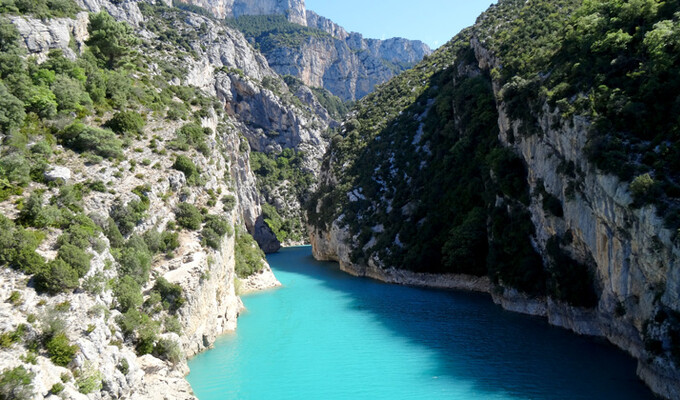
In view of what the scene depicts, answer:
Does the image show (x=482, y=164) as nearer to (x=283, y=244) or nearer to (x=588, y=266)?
(x=588, y=266)

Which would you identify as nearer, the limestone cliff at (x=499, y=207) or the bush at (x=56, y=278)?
the bush at (x=56, y=278)

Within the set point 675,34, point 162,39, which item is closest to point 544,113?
point 675,34

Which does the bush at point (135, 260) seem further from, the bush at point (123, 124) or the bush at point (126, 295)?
the bush at point (123, 124)

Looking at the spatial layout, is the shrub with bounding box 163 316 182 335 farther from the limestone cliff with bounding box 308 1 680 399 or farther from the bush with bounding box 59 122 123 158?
the limestone cliff with bounding box 308 1 680 399

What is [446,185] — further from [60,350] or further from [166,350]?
[60,350]

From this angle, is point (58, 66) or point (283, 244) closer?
point (58, 66)

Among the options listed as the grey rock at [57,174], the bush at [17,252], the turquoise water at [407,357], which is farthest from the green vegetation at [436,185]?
the grey rock at [57,174]
